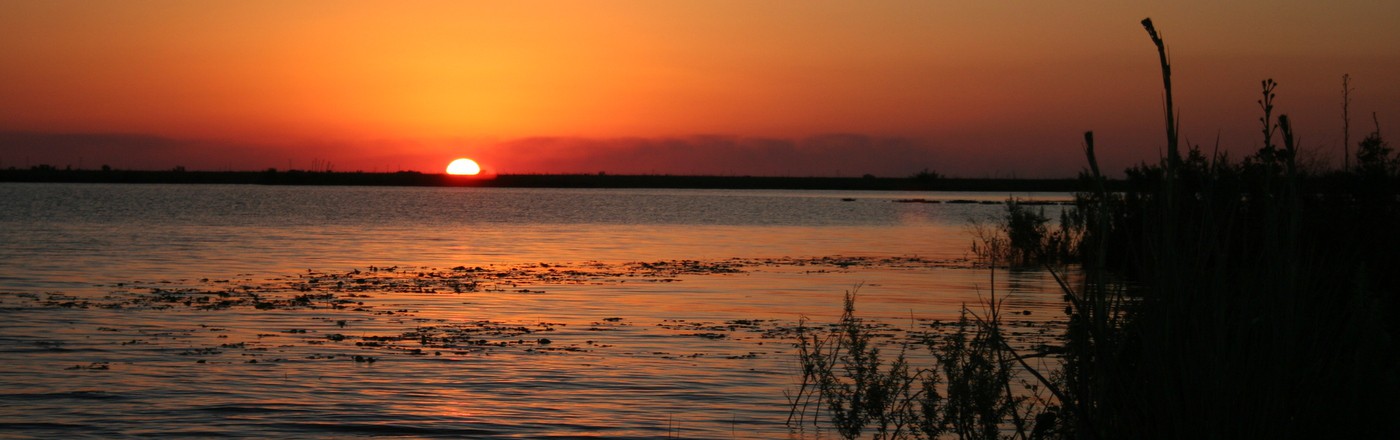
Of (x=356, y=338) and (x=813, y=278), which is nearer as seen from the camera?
(x=356, y=338)

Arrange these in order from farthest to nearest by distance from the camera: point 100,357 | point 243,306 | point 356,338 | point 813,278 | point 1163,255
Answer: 1. point 813,278
2. point 243,306
3. point 356,338
4. point 100,357
5. point 1163,255

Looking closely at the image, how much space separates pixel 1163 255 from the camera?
4.86 metres

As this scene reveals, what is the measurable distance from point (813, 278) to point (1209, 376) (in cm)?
2051

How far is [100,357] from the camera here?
13.6m

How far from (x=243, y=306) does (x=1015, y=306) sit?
11.5m

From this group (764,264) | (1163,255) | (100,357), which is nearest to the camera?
Answer: (1163,255)

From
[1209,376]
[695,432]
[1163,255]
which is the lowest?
[695,432]

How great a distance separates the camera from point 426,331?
16.1 m

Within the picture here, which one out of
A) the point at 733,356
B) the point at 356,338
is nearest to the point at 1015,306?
the point at 733,356

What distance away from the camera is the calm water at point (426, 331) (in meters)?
10.8

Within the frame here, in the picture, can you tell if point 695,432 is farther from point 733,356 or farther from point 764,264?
point 764,264

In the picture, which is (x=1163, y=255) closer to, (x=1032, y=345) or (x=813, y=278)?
(x=1032, y=345)

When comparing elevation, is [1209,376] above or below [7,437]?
above

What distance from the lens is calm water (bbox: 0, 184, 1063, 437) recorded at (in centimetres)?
1084
